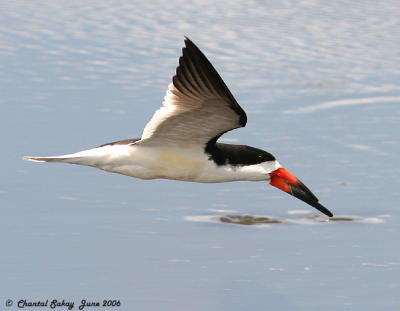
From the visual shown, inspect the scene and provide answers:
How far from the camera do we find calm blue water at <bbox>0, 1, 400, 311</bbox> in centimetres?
804

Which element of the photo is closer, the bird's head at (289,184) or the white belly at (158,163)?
the white belly at (158,163)

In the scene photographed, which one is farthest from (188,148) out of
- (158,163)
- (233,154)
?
(233,154)

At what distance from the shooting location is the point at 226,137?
10914 mm

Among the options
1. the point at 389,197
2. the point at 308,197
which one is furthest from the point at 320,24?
the point at 308,197

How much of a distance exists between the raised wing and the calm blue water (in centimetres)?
114

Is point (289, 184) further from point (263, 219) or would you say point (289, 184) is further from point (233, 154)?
point (263, 219)

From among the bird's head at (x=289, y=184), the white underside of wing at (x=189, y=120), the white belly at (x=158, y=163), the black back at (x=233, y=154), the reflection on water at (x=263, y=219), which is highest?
the white underside of wing at (x=189, y=120)

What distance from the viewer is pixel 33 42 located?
1436 centimetres

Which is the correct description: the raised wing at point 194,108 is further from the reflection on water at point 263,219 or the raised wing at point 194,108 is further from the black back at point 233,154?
the reflection on water at point 263,219

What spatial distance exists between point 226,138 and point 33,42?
14.6 ft

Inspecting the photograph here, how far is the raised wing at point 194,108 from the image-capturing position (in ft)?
21.6

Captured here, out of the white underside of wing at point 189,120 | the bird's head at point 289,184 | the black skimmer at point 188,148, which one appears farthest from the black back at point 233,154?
the bird's head at point 289,184

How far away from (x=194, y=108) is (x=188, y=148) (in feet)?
1.93

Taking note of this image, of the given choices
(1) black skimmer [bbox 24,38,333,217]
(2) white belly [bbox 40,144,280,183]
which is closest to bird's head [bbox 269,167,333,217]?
(1) black skimmer [bbox 24,38,333,217]
